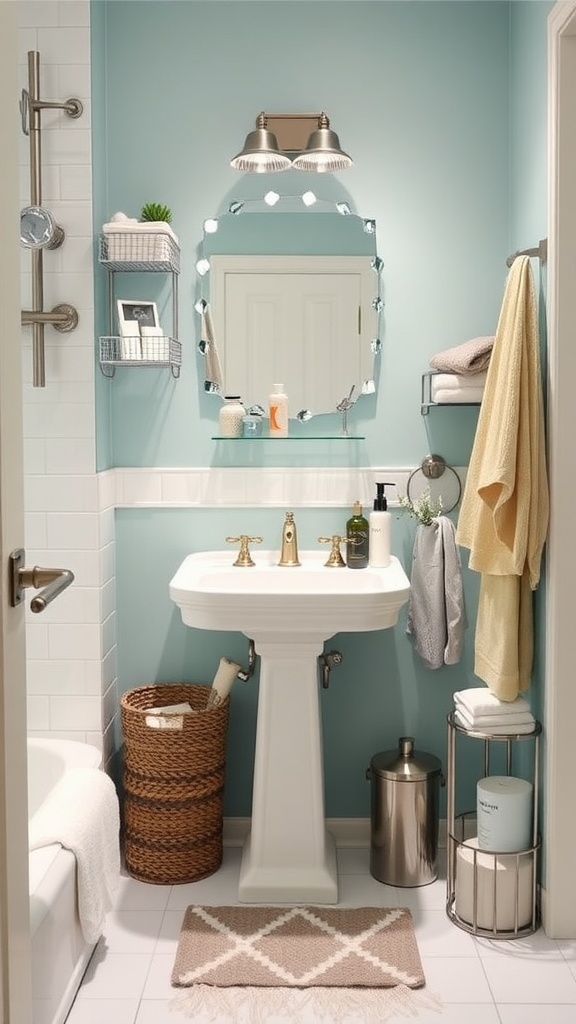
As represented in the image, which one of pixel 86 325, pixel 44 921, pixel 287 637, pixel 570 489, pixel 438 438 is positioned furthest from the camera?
pixel 438 438

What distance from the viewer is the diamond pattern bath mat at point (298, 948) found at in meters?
2.52

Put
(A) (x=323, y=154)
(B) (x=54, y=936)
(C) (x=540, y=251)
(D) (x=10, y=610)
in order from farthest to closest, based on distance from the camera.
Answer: (A) (x=323, y=154) < (C) (x=540, y=251) < (B) (x=54, y=936) < (D) (x=10, y=610)

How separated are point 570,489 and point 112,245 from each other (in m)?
1.47

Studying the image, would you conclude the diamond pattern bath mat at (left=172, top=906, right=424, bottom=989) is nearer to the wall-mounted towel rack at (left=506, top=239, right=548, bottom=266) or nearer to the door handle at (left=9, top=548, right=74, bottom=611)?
the door handle at (left=9, top=548, right=74, bottom=611)

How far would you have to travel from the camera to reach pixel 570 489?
268cm

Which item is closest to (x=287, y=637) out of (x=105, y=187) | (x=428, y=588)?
(x=428, y=588)

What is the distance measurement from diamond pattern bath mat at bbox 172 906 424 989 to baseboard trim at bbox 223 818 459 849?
47 centimetres

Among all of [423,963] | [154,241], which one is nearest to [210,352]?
[154,241]

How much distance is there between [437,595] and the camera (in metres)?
3.15

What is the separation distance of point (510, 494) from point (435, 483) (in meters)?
0.64

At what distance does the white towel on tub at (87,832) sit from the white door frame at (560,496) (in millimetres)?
1149

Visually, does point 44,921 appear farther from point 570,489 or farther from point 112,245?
point 112,245

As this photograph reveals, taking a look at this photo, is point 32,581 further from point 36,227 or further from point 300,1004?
point 36,227

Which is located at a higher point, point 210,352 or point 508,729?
point 210,352
